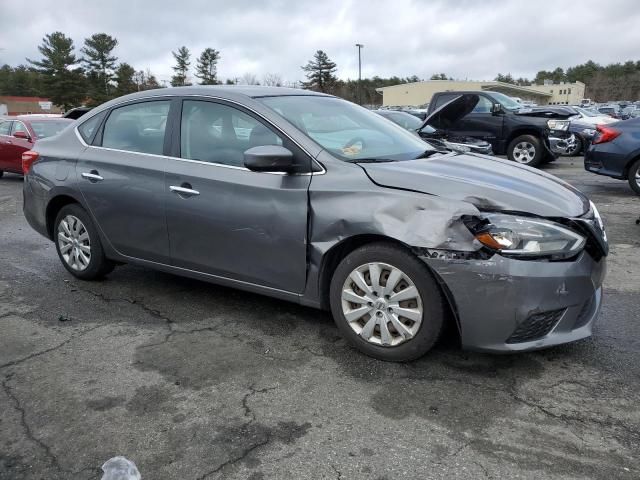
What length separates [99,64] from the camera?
68375 mm

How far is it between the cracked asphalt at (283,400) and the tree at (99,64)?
6954 centimetres

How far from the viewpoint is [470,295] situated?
295cm

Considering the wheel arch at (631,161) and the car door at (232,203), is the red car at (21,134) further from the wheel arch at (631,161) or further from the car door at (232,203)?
the wheel arch at (631,161)

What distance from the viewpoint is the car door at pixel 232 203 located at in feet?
11.5

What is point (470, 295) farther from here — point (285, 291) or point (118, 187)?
point (118, 187)

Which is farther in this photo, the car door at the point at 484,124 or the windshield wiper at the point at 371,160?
the car door at the point at 484,124

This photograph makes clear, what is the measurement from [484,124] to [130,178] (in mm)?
10432

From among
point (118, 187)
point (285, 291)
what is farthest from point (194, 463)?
point (118, 187)

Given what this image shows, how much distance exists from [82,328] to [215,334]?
0.98 meters

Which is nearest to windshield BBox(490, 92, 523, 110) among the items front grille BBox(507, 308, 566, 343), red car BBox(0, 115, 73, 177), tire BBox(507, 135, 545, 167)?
tire BBox(507, 135, 545, 167)

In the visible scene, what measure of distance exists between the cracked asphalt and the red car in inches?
337

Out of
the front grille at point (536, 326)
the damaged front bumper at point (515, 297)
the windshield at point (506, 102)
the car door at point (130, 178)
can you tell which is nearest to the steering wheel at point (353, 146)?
the damaged front bumper at point (515, 297)

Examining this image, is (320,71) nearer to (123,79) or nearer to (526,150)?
(123,79)

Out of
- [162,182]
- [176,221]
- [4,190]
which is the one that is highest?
[162,182]
